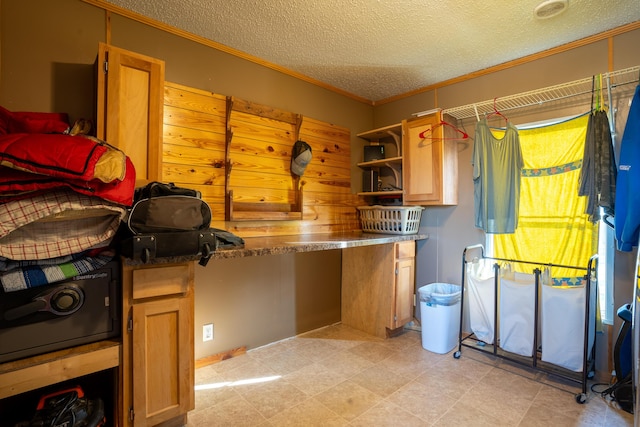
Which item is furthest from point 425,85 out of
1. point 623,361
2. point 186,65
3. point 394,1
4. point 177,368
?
point 177,368

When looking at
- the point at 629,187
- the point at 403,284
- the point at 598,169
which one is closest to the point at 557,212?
the point at 598,169

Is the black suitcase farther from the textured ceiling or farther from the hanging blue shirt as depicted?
the hanging blue shirt

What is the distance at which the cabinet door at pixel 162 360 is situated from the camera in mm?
1453

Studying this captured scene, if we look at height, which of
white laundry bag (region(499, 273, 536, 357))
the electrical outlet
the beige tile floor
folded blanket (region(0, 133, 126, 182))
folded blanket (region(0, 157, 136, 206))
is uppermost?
folded blanket (region(0, 133, 126, 182))

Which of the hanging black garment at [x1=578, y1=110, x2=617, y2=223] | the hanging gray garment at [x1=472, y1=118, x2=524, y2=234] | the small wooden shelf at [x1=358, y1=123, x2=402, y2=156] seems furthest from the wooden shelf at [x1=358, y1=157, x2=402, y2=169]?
the hanging black garment at [x1=578, y1=110, x2=617, y2=223]

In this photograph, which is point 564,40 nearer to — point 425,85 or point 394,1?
point 425,85

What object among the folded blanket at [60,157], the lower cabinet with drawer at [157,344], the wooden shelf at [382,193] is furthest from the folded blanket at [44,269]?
the wooden shelf at [382,193]

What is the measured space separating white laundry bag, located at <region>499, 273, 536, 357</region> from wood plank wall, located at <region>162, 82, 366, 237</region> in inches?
61.0

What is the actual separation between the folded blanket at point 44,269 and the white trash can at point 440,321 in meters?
2.31

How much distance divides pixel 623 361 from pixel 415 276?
5.07 ft

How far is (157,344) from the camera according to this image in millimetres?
1510

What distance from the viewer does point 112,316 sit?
142 cm

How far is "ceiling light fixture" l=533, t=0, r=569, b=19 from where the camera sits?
182 centimetres

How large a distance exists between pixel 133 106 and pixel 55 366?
126cm
